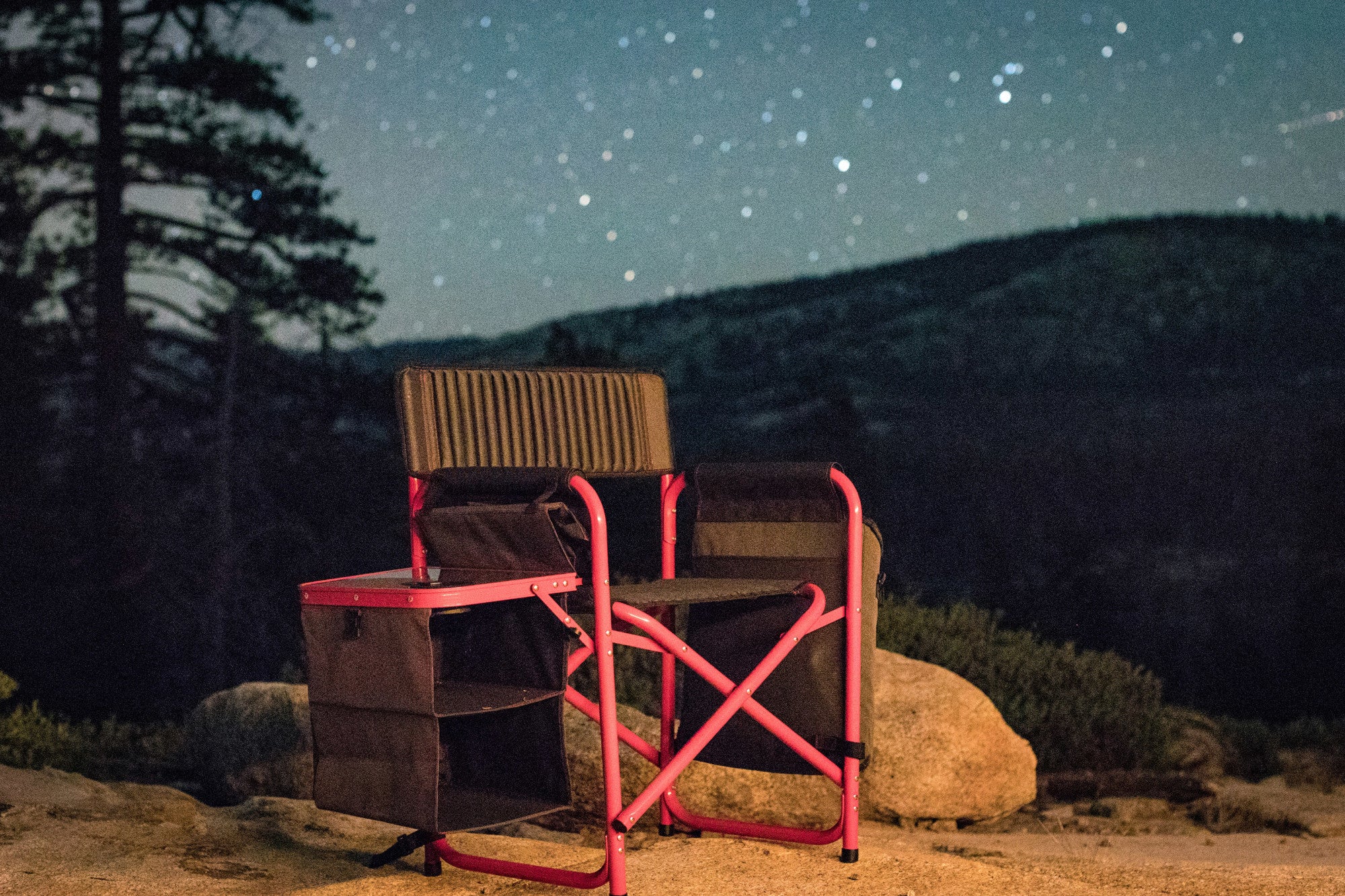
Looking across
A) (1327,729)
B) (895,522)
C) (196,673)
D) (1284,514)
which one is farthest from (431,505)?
(1284,514)

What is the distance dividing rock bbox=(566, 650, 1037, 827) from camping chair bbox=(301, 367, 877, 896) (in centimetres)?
68

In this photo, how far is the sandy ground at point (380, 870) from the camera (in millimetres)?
3246

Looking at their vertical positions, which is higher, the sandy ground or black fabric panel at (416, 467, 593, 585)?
black fabric panel at (416, 467, 593, 585)

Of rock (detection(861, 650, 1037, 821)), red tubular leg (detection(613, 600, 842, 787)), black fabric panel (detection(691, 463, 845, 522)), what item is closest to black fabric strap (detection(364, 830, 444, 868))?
red tubular leg (detection(613, 600, 842, 787))

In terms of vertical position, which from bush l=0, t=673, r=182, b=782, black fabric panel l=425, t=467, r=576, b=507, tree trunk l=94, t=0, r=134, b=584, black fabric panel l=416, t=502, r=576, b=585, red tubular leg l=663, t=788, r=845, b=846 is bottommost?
bush l=0, t=673, r=182, b=782

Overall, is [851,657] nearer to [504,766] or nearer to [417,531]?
[504,766]

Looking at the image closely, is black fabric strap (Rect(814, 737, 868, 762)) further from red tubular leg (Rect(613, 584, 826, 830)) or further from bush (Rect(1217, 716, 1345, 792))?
bush (Rect(1217, 716, 1345, 792))

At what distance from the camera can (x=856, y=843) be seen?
354cm

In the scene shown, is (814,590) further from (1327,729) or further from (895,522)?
(895,522)

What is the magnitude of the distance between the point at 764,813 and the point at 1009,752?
3.70ft

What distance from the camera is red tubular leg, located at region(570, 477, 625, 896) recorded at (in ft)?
9.64

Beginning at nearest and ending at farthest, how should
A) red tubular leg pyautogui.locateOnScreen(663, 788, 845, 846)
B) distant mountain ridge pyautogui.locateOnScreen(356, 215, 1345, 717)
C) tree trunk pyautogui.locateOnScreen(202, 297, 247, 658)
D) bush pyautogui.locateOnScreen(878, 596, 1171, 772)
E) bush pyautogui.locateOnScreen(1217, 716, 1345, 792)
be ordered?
1. red tubular leg pyautogui.locateOnScreen(663, 788, 845, 846)
2. bush pyautogui.locateOnScreen(878, 596, 1171, 772)
3. bush pyautogui.locateOnScreen(1217, 716, 1345, 792)
4. tree trunk pyautogui.locateOnScreen(202, 297, 247, 658)
5. distant mountain ridge pyautogui.locateOnScreen(356, 215, 1345, 717)

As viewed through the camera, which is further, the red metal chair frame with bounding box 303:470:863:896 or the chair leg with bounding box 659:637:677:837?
the chair leg with bounding box 659:637:677:837

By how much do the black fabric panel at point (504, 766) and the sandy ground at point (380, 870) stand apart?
23cm
